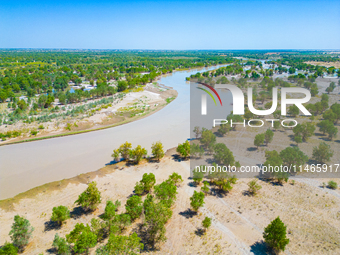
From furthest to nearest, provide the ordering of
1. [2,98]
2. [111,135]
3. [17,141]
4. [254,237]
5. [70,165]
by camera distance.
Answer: [2,98] → [111,135] → [17,141] → [70,165] → [254,237]

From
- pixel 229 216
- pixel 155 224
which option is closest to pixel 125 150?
pixel 155 224

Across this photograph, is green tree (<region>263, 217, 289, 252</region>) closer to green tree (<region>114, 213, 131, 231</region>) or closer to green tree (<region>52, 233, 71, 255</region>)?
green tree (<region>114, 213, 131, 231</region>)

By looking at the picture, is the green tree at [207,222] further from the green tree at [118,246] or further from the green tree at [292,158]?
the green tree at [292,158]

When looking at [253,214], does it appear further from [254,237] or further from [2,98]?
[2,98]

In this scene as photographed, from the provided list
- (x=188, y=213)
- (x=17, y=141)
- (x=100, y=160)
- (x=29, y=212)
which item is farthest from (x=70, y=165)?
(x=188, y=213)

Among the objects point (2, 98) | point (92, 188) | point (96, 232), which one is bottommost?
point (96, 232)

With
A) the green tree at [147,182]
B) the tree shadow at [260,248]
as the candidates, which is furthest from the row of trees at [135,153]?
the tree shadow at [260,248]
